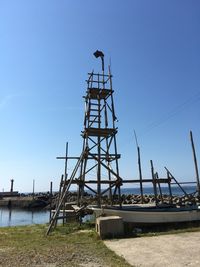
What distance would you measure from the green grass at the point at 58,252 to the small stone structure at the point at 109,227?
15.4 inches

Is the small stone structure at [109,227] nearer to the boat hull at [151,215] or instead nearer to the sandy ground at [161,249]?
the sandy ground at [161,249]

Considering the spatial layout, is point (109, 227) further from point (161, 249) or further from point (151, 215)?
point (151, 215)

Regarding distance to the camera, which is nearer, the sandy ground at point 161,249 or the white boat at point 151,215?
the sandy ground at point 161,249

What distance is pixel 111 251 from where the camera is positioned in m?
10.7

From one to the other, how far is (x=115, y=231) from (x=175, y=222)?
15.2 feet

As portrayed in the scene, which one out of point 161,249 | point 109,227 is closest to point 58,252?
point 109,227

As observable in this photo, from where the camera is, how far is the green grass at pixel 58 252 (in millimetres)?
9383

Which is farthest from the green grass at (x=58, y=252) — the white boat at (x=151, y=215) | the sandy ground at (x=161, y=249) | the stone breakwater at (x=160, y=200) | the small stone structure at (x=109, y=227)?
the stone breakwater at (x=160, y=200)

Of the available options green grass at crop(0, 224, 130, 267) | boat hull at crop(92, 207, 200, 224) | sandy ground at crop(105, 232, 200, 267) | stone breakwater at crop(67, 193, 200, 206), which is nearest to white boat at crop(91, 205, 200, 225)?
boat hull at crop(92, 207, 200, 224)

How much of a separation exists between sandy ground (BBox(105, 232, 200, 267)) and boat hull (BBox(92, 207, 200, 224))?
2.96 metres

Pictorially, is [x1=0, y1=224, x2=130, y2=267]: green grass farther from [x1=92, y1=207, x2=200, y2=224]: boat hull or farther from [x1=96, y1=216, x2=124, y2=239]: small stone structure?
[x1=92, y1=207, x2=200, y2=224]: boat hull

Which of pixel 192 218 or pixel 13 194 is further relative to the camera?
pixel 13 194

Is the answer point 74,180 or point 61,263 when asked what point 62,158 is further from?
point 61,263

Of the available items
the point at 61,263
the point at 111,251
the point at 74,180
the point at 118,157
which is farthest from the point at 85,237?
the point at 118,157
